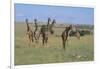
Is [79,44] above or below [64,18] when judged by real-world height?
below

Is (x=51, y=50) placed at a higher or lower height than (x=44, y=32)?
lower

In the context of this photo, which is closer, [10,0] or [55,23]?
[10,0]

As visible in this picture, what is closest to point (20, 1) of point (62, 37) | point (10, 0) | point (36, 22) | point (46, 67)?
point (10, 0)

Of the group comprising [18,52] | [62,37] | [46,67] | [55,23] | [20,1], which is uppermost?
[20,1]

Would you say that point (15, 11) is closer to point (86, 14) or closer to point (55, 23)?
point (55, 23)

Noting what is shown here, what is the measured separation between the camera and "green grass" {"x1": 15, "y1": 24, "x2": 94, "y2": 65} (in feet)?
8.14

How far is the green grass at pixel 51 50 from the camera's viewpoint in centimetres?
248

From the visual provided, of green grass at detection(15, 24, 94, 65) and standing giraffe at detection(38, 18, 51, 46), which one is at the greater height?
standing giraffe at detection(38, 18, 51, 46)

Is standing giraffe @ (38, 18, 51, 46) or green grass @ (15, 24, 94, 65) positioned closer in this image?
green grass @ (15, 24, 94, 65)

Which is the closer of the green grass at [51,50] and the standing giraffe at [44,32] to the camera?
the green grass at [51,50]

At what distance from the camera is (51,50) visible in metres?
2.63

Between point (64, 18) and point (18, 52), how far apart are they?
723 millimetres

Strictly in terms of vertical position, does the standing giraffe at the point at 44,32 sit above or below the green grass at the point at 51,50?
above

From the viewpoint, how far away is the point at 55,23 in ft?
8.71
